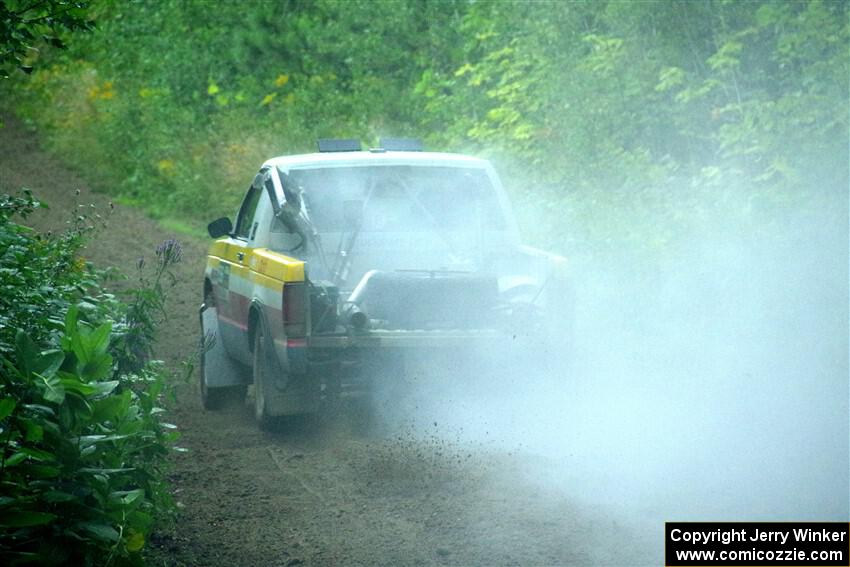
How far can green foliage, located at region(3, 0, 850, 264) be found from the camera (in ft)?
42.5

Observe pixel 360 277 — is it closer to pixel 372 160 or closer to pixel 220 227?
Result: pixel 372 160

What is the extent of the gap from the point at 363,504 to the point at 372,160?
3.53 m

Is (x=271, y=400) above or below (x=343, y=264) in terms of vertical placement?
below

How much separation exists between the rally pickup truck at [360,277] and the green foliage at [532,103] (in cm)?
376

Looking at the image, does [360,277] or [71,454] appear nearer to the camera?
[71,454]

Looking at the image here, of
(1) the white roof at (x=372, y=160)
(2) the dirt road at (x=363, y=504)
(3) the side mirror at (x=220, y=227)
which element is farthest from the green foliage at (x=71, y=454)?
(3) the side mirror at (x=220, y=227)

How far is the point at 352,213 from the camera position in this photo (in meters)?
9.87

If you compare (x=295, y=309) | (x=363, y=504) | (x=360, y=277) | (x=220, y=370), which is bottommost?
(x=363, y=504)

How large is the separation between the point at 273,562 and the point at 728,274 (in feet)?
24.8

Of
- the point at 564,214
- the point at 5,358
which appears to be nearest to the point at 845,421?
the point at 5,358

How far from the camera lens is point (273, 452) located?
881 cm

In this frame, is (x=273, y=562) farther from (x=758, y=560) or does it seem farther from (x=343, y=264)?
(x=343, y=264)

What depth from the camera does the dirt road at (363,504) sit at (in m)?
6.28

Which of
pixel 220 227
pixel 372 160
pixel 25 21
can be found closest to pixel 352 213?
pixel 372 160
